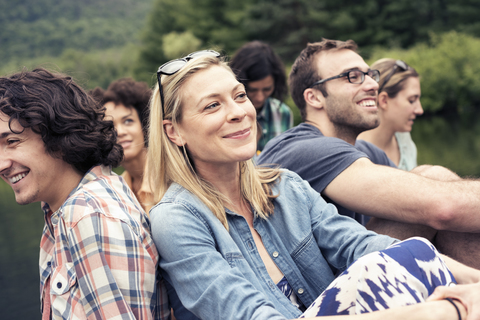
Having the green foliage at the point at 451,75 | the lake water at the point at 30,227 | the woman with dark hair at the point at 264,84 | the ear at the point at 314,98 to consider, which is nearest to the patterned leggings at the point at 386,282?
the ear at the point at 314,98

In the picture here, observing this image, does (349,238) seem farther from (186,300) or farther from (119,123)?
(119,123)

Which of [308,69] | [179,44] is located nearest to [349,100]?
[308,69]

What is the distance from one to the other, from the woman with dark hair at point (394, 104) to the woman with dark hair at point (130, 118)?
1.94m

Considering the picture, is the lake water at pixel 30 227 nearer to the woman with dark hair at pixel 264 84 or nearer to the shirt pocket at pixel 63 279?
the woman with dark hair at pixel 264 84

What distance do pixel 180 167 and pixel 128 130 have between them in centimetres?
207

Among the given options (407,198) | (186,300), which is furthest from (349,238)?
(186,300)

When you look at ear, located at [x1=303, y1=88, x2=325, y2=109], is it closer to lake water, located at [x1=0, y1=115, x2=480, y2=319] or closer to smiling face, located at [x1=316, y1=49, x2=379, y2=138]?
smiling face, located at [x1=316, y1=49, x2=379, y2=138]

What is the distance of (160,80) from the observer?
1.84 m

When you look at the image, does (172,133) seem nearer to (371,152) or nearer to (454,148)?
(371,152)

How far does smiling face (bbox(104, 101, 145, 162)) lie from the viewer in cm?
373

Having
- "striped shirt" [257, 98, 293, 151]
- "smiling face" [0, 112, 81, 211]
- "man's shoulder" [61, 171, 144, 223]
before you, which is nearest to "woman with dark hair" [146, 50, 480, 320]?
"man's shoulder" [61, 171, 144, 223]

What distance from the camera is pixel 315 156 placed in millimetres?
2248

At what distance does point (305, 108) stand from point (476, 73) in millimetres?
24150

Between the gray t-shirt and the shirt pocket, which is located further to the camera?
the gray t-shirt
